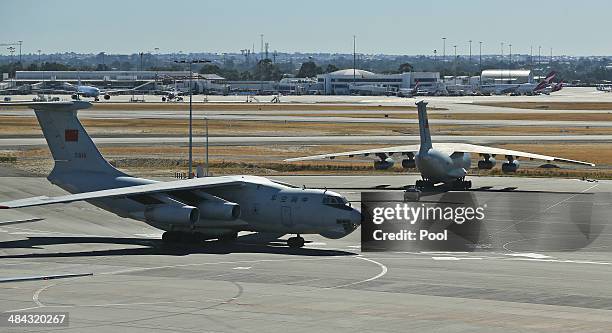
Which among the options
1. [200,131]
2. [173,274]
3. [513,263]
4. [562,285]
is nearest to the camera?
[562,285]

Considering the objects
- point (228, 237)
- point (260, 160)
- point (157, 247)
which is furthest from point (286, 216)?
point (260, 160)

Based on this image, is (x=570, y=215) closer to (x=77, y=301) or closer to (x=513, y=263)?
(x=513, y=263)

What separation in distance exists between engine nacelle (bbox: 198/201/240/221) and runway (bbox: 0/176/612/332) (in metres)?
1.49

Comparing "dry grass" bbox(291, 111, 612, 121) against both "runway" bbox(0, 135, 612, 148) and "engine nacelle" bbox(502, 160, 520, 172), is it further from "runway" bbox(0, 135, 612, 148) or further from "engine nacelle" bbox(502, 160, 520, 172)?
Answer: "engine nacelle" bbox(502, 160, 520, 172)

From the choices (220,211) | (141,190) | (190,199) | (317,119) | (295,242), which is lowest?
(295,242)

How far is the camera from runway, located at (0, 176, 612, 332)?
1323 inches

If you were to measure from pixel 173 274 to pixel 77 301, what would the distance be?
7.53 m

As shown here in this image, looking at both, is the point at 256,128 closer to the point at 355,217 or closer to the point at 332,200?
the point at 332,200

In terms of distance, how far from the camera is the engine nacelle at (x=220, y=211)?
52.7 meters

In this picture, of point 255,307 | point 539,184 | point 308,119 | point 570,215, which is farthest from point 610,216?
point 308,119

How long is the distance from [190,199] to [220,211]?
6.66ft

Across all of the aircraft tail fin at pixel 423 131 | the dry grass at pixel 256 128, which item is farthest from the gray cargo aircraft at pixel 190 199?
the dry grass at pixel 256 128

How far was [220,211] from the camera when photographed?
5275 centimetres

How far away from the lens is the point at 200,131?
138 meters
